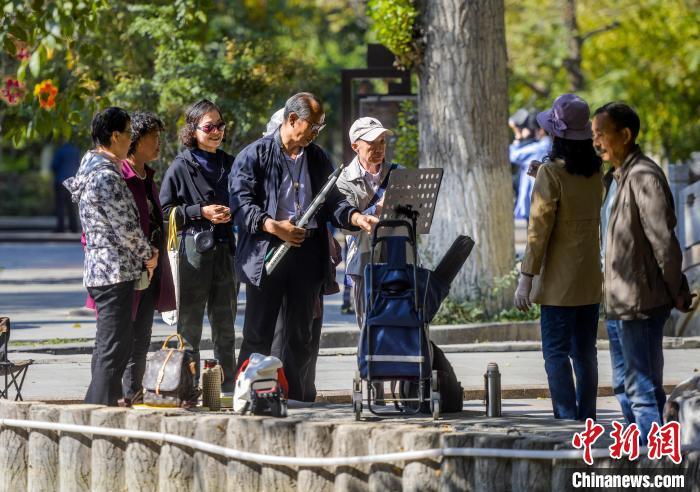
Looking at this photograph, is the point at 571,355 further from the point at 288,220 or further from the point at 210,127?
the point at 210,127

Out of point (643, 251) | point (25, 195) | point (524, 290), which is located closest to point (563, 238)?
point (524, 290)

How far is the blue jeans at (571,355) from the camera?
28.7ft

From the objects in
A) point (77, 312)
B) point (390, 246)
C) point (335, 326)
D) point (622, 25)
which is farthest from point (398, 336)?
point (622, 25)

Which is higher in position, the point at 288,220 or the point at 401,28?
the point at 401,28

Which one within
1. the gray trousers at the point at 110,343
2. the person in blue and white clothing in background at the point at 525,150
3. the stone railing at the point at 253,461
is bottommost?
the stone railing at the point at 253,461

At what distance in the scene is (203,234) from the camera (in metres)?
9.94

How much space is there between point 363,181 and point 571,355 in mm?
1868

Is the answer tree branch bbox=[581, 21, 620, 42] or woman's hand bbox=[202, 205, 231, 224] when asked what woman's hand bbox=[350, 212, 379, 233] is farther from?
tree branch bbox=[581, 21, 620, 42]

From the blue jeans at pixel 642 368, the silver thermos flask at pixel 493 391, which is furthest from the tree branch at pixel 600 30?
the blue jeans at pixel 642 368

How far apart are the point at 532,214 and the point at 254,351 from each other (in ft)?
6.21

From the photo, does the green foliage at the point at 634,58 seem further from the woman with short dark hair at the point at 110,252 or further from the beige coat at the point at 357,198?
the woman with short dark hair at the point at 110,252

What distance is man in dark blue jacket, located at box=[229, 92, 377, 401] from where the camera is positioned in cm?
938

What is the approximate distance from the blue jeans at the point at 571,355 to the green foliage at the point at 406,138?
25.9ft

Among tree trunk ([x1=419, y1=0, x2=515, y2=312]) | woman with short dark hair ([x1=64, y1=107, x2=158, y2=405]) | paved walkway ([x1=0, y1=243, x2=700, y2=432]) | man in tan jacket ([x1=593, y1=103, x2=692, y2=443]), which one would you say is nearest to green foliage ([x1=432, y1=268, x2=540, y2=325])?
tree trunk ([x1=419, y1=0, x2=515, y2=312])
